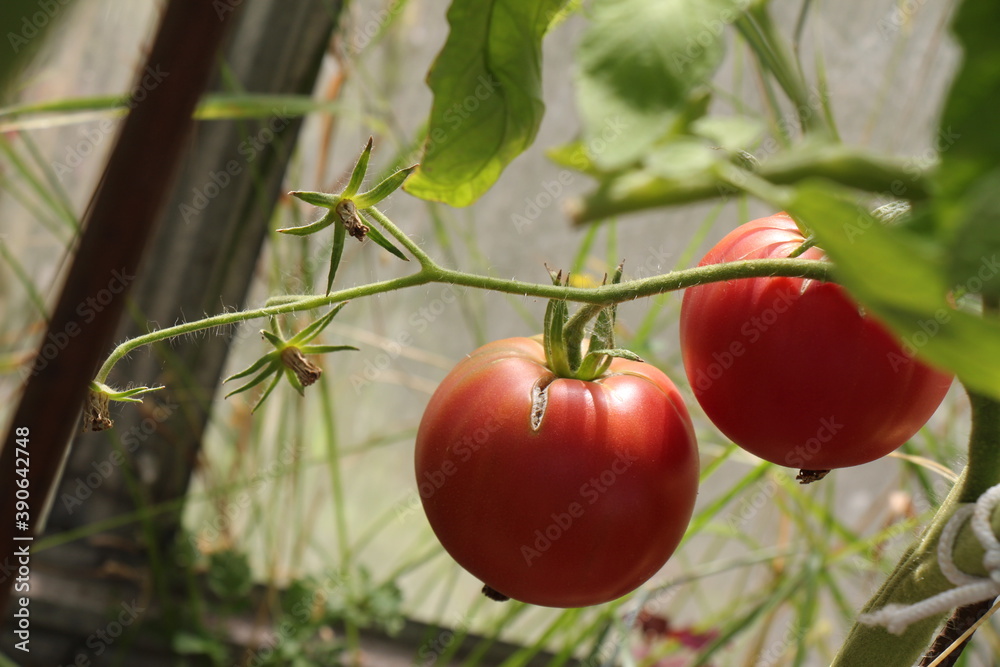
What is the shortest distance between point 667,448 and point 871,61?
0.80m

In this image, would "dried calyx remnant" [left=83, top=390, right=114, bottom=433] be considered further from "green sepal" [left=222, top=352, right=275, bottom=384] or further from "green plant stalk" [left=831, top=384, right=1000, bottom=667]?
"green plant stalk" [left=831, top=384, right=1000, bottom=667]

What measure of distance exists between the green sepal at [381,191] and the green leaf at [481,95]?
4cm

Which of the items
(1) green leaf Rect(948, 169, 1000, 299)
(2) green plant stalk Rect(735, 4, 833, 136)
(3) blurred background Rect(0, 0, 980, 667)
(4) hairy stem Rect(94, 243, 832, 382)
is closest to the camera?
(1) green leaf Rect(948, 169, 1000, 299)

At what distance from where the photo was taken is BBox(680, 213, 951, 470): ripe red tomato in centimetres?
22

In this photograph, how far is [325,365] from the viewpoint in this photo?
918 mm

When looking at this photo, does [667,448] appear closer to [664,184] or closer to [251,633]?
[664,184]

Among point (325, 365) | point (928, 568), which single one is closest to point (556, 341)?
point (928, 568)

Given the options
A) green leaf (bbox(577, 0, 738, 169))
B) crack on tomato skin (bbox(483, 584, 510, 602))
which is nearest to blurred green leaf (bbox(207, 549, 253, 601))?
crack on tomato skin (bbox(483, 584, 510, 602))

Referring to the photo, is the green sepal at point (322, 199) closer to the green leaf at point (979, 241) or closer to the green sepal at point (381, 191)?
the green sepal at point (381, 191)

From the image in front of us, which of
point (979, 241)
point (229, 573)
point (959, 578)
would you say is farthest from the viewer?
point (229, 573)

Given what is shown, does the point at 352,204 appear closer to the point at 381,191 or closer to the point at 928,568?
the point at 381,191

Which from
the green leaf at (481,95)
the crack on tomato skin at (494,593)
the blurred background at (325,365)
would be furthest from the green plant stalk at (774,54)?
the blurred background at (325,365)

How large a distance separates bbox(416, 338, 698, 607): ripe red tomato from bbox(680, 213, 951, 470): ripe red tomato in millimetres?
25

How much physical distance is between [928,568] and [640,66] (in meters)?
0.16
